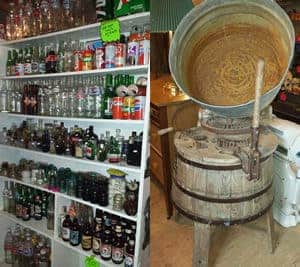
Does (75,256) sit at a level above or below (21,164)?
below

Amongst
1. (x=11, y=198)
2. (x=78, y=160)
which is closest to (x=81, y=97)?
(x=78, y=160)

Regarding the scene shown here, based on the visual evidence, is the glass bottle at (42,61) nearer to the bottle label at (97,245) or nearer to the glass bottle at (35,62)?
the glass bottle at (35,62)

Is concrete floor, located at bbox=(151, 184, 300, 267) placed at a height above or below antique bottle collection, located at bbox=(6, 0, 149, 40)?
below

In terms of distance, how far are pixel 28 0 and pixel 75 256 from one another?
4.53 ft

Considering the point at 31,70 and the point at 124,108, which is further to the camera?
the point at 31,70

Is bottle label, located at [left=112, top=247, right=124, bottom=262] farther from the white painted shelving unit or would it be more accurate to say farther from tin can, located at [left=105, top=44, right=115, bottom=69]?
tin can, located at [left=105, top=44, right=115, bottom=69]

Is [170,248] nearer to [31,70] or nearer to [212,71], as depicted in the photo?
[212,71]

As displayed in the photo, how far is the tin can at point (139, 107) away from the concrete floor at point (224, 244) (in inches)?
18.6

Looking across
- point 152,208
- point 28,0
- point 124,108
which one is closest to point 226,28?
point 152,208

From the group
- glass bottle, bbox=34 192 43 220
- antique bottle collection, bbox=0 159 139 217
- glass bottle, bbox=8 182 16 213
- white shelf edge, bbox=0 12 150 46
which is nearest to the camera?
white shelf edge, bbox=0 12 150 46

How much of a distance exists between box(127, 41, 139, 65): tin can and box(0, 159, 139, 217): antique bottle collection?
464 mm

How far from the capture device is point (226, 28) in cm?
65

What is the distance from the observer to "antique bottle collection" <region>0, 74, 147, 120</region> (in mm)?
1206

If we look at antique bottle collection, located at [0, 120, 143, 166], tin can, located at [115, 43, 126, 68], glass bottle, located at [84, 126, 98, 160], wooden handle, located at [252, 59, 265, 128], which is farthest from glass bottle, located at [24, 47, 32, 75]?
wooden handle, located at [252, 59, 265, 128]
